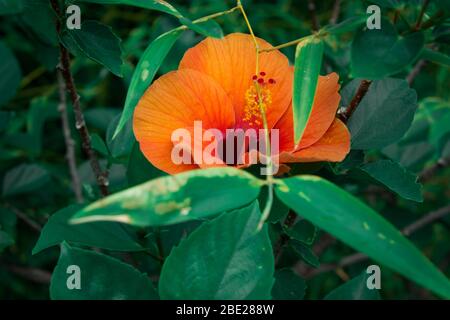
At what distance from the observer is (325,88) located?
1.89ft

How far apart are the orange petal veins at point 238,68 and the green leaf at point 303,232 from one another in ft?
0.33

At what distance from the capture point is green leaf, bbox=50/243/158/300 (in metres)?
0.50

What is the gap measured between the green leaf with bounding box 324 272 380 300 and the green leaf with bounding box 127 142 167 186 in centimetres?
20

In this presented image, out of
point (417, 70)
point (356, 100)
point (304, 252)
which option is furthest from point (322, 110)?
point (417, 70)

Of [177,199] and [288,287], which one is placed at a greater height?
[177,199]

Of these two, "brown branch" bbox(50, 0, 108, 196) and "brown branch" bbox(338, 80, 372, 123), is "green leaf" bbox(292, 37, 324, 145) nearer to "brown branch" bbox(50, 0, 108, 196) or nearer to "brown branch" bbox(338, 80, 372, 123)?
"brown branch" bbox(338, 80, 372, 123)

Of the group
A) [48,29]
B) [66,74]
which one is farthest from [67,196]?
[66,74]

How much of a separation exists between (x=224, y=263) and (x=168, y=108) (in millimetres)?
153

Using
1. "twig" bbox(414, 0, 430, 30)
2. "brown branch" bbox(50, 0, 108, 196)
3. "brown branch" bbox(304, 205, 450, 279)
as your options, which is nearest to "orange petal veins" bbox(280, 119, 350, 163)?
"twig" bbox(414, 0, 430, 30)

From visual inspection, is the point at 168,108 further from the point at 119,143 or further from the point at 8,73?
the point at 8,73

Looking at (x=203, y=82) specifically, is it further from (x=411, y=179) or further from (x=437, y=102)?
(x=437, y=102)

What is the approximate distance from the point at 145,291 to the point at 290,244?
6.6 inches

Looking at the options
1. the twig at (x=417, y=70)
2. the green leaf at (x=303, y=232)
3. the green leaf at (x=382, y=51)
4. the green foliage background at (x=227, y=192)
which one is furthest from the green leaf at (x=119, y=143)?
the twig at (x=417, y=70)

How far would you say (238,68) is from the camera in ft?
1.95
